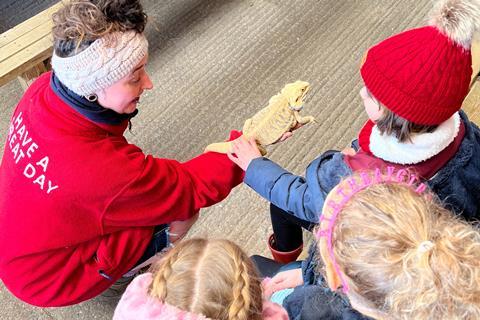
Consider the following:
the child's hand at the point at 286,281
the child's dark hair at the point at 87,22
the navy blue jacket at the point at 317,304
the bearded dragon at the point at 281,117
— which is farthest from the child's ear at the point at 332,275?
the child's dark hair at the point at 87,22

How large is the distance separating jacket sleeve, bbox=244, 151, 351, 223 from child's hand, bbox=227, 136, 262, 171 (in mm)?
43

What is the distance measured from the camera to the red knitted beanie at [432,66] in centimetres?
103

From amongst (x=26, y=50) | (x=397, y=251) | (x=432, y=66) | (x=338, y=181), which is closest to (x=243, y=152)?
(x=338, y=181)

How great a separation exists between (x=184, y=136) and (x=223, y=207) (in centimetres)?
42

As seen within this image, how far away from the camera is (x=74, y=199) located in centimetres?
123

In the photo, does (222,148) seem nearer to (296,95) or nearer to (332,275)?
(296,95)

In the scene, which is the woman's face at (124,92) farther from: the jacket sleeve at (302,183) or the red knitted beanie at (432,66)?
the red knitted beanie at (432,66)

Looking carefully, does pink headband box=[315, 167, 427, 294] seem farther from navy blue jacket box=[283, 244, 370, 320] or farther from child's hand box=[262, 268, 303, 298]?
child's hand box=[262, 268, 303, 298]

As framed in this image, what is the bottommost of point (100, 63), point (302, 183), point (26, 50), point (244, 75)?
point (244, 75)

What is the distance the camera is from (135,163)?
4.19 feet

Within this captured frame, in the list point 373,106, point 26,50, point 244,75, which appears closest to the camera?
point 373,106

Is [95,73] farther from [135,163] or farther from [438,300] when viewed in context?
[438,300]

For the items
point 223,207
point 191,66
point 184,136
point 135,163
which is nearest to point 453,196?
point 135,163

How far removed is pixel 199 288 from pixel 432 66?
24.4 inches
